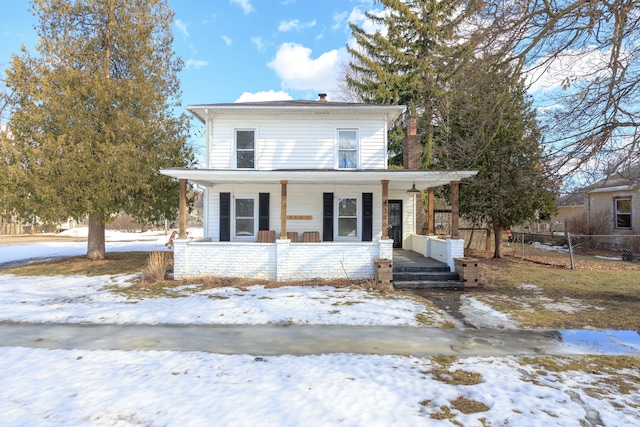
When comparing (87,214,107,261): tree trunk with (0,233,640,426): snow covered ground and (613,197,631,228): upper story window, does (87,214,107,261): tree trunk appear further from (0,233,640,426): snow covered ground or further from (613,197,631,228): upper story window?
(613,197,631,228): upper story window

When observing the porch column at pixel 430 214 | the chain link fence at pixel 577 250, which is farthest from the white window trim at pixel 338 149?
the chain link fence at pixel 577 250

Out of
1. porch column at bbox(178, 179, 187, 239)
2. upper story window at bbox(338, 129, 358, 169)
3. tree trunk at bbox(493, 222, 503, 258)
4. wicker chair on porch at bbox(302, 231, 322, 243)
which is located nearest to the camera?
porch column at bbox(178, 179, 187, 239)

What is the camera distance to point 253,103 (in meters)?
12.1

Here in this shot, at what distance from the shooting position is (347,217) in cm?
1259

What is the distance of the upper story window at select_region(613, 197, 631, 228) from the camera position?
56.8 ft

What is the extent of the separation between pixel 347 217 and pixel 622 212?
15.6 m

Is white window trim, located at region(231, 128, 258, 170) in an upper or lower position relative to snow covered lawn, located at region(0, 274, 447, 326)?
upper

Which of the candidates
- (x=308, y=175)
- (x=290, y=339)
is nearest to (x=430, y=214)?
(x=308, y=175)

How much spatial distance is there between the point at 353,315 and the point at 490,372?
3.02m

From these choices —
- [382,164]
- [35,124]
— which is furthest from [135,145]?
[382,164]

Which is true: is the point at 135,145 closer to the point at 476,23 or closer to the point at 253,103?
the point at 253,103

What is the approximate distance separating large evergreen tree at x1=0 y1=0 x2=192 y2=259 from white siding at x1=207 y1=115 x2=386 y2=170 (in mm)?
3176

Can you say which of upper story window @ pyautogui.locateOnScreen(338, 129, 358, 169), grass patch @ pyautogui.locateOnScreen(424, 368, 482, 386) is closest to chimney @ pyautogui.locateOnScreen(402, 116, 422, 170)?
upper story window @ pyautogui.locateOnScreen(338, 129, 358, 169)

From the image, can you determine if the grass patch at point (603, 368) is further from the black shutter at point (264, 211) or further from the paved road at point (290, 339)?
the black shutter at point (264, 211)
